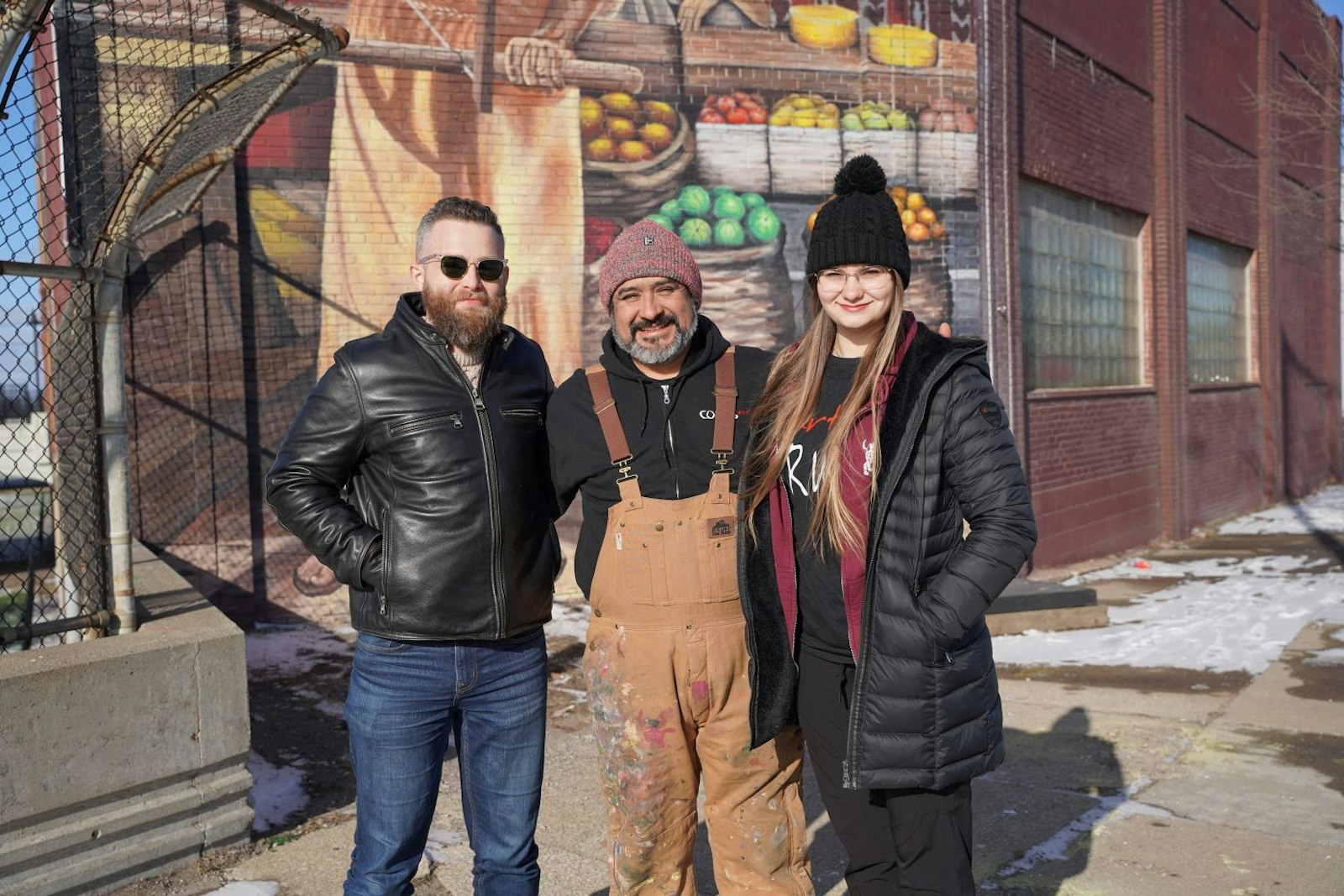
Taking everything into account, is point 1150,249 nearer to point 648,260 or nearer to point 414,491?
point 648,260

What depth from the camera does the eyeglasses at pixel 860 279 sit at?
2.61m

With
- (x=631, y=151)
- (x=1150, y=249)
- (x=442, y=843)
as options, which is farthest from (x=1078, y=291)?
(x=442, y=843)

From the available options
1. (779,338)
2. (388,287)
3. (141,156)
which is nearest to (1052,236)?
(779,338)

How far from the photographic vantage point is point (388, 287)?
8.45 meters

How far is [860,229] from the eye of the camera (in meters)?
2.59

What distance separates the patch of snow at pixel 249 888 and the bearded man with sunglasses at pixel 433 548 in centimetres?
111

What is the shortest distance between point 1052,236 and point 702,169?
4.74m

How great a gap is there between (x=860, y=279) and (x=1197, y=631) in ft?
21.5

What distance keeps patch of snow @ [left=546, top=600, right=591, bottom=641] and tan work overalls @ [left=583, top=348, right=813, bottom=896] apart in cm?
482

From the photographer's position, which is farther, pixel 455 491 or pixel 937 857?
pixel 455 491

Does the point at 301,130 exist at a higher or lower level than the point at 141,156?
higher

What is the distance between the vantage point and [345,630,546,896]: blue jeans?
8.91ft

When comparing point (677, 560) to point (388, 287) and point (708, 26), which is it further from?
point (708, 26)

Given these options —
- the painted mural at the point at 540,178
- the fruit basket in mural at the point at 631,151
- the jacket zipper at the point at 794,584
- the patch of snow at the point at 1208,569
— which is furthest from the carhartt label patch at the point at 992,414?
the patch of snow at the point at 1208,569
